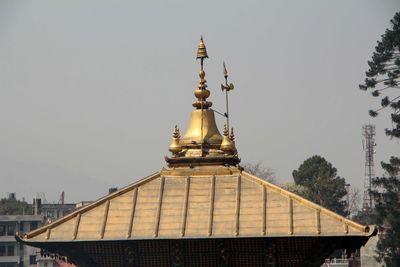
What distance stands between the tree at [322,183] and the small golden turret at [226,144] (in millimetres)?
107026

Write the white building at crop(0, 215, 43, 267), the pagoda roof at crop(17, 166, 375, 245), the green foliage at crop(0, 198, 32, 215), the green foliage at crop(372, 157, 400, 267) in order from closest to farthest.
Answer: the pagoda roof at crop(17, 166, 375, 245) < the green foliage at crop(372, 157, 400, 267) < the white building at crop(0, 215, 43, 267) < the green foliage at crop(0, 198, 32, 215)

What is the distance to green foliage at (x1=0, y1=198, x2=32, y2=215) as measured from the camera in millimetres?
152500

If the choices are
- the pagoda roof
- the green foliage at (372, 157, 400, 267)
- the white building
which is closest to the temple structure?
the pagoda roof

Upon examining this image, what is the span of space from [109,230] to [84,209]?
0.80 metres

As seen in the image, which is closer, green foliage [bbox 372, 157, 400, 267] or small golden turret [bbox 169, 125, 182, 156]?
small golden turret [bbox 169, 125, 182, 156]

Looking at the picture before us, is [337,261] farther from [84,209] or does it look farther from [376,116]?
[84,209]

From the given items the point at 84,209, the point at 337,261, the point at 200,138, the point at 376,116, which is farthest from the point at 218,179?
the point at 337,261

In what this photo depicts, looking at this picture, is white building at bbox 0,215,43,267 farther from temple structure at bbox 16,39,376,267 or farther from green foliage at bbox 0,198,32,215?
temple structure at bbox 16,39,376,267

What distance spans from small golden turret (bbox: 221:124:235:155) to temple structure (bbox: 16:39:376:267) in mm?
20

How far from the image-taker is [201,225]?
23.8 m

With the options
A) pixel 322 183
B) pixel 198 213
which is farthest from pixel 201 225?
pixel 322 183

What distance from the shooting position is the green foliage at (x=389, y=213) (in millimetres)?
91250

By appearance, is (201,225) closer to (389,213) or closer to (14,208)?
(389,213)

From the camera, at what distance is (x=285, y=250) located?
24016 millimetres
